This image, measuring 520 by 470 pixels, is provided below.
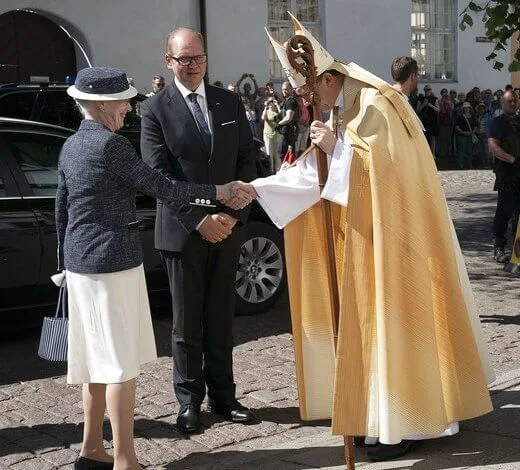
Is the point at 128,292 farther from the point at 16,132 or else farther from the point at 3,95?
the point at 3,95

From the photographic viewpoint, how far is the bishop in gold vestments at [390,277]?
4.75 metres

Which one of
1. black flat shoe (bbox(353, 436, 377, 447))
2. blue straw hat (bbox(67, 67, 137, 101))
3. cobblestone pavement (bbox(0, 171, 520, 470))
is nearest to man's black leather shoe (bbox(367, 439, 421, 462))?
black flat shoe (bbox(353, 436, 377, 447))

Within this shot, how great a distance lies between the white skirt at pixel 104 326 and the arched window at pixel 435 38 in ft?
70.1

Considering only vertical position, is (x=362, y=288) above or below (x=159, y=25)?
below

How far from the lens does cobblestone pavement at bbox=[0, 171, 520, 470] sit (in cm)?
527

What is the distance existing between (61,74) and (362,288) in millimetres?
15584

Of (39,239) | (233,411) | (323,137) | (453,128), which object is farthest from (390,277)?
(453,128)

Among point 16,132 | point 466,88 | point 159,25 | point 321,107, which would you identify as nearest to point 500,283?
point 16,132

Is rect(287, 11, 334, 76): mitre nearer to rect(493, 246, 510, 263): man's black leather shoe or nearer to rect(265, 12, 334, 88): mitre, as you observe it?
rect(265, 12, 334, 88): mitre

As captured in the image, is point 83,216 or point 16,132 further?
point 16,132

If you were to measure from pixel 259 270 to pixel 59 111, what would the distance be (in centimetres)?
322

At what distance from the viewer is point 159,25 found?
19672mm

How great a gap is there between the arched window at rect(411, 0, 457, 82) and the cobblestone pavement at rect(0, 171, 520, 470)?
1703cm

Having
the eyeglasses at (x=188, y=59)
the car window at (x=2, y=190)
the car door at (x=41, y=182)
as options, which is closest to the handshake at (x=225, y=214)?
the eyeglasses at (x=188, y=59)
